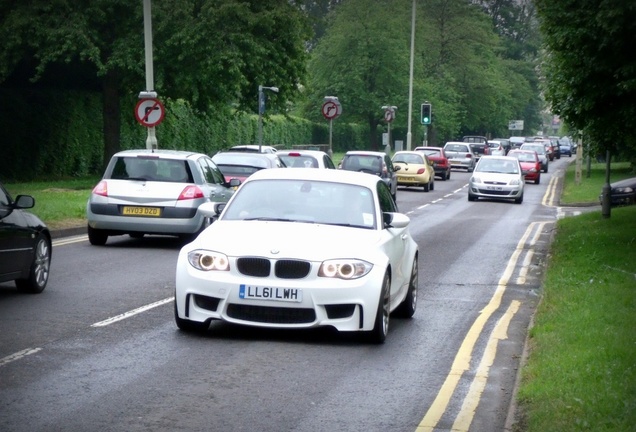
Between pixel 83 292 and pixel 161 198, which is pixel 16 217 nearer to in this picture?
pixel 83 292

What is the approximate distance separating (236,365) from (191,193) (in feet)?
33.9

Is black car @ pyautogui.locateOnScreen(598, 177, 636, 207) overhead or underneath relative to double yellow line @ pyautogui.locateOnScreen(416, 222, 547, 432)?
underneath

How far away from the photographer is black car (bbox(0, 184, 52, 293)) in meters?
12.3

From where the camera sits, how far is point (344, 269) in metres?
10.2

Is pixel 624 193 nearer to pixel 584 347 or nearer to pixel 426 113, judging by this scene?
pixel 426 113

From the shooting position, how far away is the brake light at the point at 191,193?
19305mm

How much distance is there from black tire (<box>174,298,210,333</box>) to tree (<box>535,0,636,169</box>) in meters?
9.13

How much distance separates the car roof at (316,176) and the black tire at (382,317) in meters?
1.44

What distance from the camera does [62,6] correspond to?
35.9m

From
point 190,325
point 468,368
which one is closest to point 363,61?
point 190,325

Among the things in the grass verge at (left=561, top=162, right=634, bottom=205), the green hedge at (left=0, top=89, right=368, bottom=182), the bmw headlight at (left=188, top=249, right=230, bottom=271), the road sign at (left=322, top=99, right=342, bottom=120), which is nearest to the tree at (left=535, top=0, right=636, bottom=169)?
the bmw headlight at (left=188, top=249, right=230, bottom=271)

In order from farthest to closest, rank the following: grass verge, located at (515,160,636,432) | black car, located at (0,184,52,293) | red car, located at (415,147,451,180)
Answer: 1. red car, located at (415,147,451,180)
2. black car, located at (0,184,52,293)
3. grass verge, located at (515,160,636,432)

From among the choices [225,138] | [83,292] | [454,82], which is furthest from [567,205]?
[454,82]

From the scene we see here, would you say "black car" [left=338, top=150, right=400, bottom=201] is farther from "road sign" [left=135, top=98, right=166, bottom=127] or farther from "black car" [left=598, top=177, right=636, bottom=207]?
"road sign" [left=135, top=98, right=166, bottom=127]
